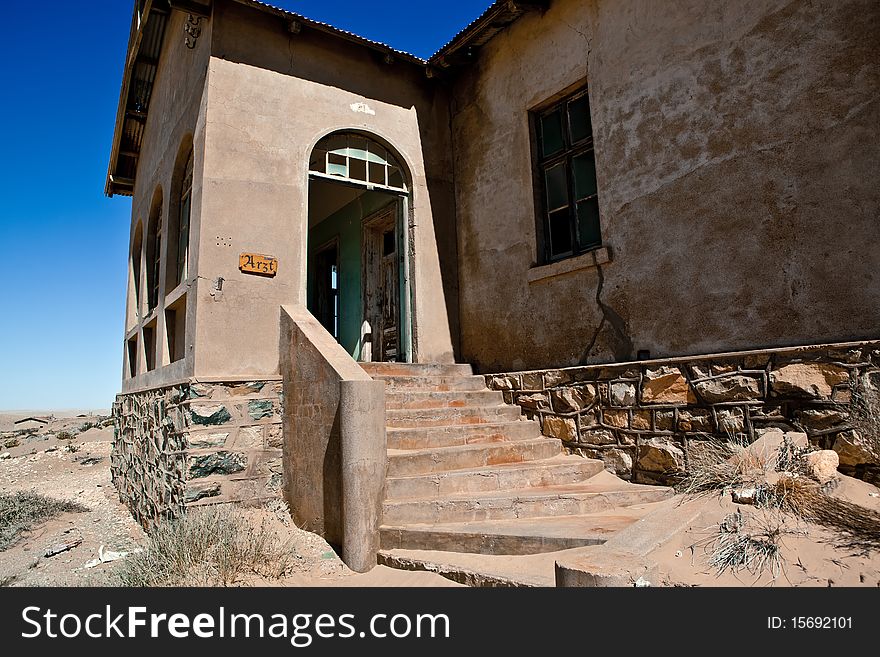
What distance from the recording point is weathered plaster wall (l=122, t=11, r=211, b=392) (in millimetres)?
6113

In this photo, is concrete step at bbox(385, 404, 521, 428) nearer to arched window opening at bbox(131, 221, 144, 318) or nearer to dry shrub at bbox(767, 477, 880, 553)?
dry shrub at bbox(767, 477, 880, 553)

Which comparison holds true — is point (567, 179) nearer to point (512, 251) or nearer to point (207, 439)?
point (512, 251)

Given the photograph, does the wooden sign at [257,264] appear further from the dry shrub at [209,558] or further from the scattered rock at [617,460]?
the scattered rock at [617,460]

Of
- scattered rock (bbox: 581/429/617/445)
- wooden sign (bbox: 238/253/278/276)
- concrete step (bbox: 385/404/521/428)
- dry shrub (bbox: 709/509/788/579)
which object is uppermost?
wooden sign (bbox: 238/253/278/276)

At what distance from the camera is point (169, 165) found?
7832mm

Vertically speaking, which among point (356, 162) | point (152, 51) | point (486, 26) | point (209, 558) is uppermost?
point (152, 51)

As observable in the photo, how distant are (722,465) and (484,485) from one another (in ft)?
5.80

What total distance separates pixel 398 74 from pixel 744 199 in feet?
15.6

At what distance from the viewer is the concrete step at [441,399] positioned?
5.68 m

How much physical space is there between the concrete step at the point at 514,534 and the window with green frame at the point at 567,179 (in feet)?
10.2

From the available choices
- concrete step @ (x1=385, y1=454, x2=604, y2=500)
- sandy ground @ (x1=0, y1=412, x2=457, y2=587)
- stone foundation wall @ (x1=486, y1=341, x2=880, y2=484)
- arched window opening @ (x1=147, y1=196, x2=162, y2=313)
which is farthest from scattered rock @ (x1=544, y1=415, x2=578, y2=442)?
arched window opening @ (x1=147, y1=196, x2=162, y2=313)

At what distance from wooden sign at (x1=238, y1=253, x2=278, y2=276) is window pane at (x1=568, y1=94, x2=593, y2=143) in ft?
11.8

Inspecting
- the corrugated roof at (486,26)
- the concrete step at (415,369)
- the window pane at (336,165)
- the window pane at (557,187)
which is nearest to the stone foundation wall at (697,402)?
the concrete step at (415,369)

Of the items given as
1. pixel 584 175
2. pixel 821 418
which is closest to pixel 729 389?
pixel 821 418
